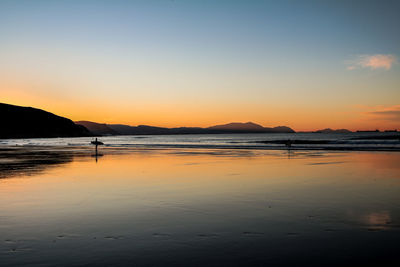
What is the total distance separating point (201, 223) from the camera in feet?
29.1

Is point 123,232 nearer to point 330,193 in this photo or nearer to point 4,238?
point 4,238

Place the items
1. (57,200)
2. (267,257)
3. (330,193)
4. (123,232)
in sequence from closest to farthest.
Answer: (267,257)
(123,232)
(57,200)
(330,193)

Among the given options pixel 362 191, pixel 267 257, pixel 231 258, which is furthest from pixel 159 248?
pixel 362 191

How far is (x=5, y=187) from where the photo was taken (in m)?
15.2

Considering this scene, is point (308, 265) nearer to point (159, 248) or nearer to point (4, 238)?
point (159, 248)

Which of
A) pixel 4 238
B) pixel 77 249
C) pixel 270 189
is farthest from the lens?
pixel 270 189

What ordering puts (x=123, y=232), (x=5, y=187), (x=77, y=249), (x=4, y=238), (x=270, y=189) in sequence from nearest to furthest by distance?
1. (x=77, y=249)
2. (x=4, y=238)
3. (x=123, y=232)
4. (x=270, y=189)
5. (x=5, y=187)

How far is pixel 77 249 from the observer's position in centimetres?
682

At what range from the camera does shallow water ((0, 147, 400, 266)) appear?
21.0 ft

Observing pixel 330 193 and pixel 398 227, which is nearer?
pixel 398 227

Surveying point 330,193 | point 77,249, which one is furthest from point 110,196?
point 330,193

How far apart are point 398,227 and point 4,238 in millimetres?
9072

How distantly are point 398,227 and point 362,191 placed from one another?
18.3 feet

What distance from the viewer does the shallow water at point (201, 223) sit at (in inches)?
252
